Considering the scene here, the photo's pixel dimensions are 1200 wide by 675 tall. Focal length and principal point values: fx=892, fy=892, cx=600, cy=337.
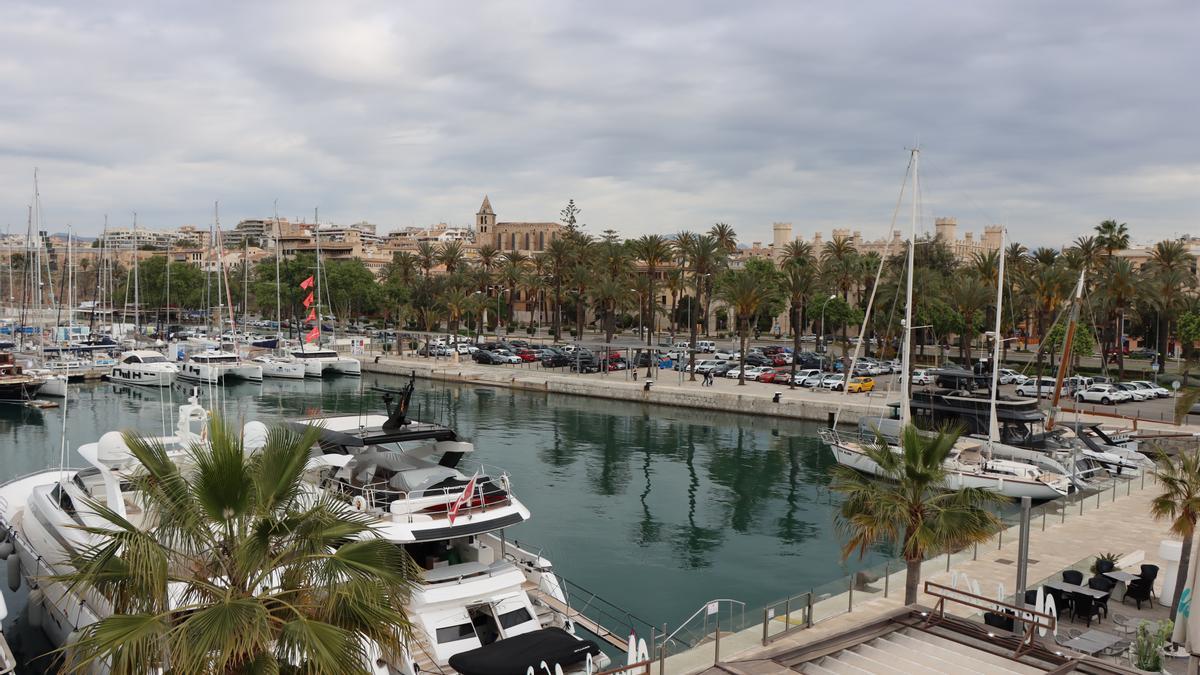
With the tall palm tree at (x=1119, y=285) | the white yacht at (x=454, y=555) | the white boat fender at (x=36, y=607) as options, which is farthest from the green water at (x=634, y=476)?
the tall palm tree at (x=1119, y=285)

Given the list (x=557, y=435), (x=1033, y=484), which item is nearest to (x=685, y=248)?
(x=557, y=435)

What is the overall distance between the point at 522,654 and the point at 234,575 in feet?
19.7

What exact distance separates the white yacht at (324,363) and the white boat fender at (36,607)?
5400 centimetres

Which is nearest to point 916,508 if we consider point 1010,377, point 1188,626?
point 1188,626

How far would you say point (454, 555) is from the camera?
18047 millimetres

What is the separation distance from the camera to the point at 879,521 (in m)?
14.4

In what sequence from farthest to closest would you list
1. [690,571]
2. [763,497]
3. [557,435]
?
[557,435] → [763,497] → [690,571]

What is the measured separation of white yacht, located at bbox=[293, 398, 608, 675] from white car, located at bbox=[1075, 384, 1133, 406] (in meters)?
46.8

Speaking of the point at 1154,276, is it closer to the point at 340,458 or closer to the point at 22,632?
the point at 340,458

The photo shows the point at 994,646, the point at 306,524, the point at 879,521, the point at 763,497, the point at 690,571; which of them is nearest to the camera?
the point at 306,524

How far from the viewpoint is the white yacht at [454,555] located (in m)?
13.7

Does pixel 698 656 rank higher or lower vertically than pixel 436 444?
lower

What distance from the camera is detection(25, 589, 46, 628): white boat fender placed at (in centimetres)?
1816

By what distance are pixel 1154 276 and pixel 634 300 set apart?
42.0m
